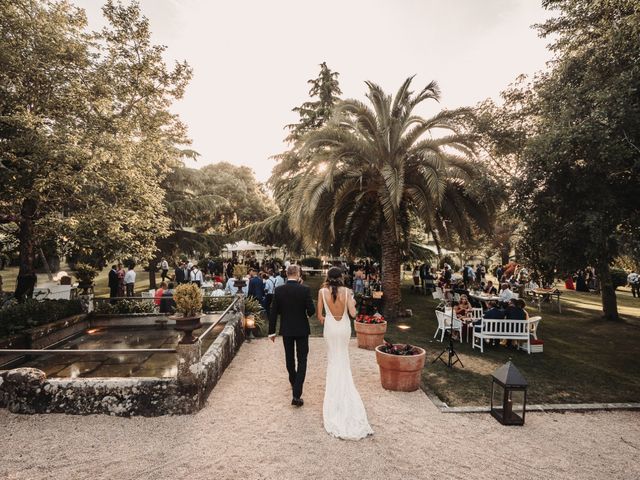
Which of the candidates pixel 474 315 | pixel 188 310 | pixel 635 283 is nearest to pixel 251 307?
pixel 188 310

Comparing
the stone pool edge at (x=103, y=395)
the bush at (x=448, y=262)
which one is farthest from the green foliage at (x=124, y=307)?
the bush at (x=448, y=262)

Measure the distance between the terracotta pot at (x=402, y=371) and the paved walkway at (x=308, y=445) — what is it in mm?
386

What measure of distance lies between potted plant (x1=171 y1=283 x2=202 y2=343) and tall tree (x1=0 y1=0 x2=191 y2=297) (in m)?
5.35

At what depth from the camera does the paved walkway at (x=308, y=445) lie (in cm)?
393

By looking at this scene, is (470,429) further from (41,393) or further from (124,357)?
(124,357)

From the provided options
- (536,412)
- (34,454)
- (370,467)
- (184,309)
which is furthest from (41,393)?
(536,412)

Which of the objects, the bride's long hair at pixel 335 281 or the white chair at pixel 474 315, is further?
the white chair at pixel 474 315

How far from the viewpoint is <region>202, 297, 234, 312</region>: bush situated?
496 inches

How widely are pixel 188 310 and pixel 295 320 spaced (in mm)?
1842

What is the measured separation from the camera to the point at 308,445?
14.5ft

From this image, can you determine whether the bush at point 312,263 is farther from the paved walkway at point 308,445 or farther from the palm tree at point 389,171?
the paved walkway at point 308,445

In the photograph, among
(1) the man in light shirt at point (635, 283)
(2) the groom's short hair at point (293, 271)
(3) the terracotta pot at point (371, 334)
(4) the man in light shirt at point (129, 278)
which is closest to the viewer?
(2) the groom's short hair at point (293, 271)

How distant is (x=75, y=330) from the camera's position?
1091cm

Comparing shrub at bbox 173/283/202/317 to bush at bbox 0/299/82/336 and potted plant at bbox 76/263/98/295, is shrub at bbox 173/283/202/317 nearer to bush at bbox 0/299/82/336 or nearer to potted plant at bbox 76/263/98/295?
bush at bbox 0/299/82/336
